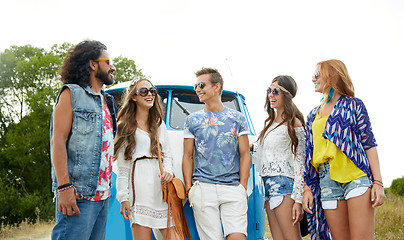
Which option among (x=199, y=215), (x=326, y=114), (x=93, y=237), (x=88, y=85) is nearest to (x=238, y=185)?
(x=199, y=215)

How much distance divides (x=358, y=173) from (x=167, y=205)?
1803mm

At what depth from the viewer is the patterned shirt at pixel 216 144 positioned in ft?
13.2

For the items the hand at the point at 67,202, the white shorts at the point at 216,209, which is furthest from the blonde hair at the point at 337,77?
the hand at the point at 67,202

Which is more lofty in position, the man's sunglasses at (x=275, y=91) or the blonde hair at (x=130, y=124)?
the man's sunglasses at (x=275, y=91)

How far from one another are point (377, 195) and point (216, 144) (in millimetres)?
1575

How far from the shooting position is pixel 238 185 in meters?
4.04

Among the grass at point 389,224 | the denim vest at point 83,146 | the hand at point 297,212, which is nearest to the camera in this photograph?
the denim vest at point 83,146

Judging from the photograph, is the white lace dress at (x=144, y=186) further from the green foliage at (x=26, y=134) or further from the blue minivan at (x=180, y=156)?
the green foliage at (x=26, y=134)

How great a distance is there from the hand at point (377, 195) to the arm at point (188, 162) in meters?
1.71

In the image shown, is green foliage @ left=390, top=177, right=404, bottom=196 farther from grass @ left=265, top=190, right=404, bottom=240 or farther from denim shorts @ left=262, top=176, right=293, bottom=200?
denim shorts @ left=262, top=176, right=293, bottom=200

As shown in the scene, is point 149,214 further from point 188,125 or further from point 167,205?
point 188,125

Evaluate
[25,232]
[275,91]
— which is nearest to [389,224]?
[275,91]

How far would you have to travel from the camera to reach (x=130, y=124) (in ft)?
13.6

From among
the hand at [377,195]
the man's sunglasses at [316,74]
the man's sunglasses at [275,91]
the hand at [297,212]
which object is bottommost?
the hand at [297,212]
